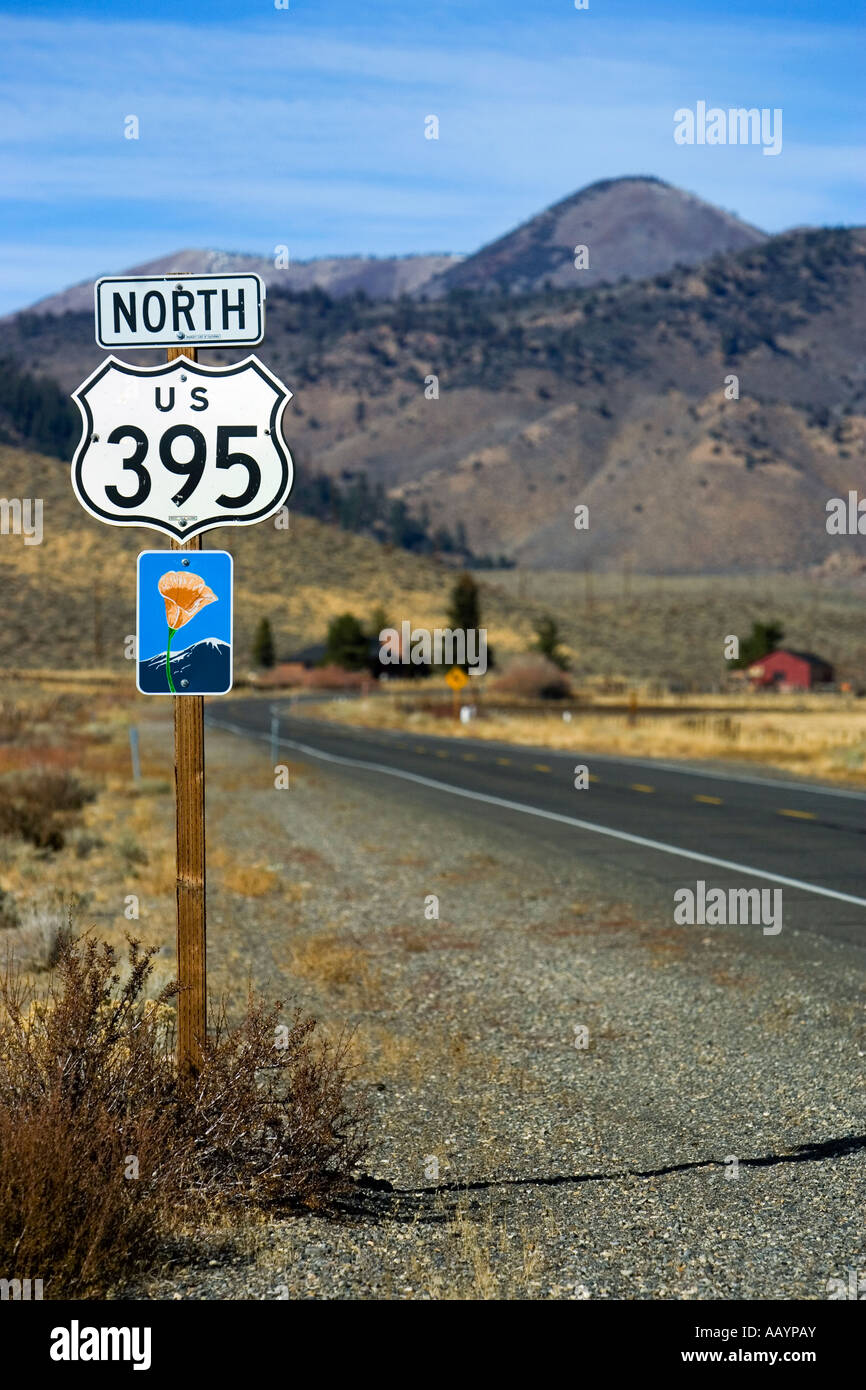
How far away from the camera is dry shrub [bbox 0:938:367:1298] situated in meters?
4.36

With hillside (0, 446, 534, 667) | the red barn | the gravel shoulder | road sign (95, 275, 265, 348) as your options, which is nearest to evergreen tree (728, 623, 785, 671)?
the red barn

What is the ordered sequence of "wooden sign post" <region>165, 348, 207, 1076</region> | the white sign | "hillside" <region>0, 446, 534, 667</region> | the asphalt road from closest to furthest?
"wooden sign post" <region>165, 348, 207, 1076</region> → the white sign → the asphalt road → "hillside" <region>0, 446, 534, 667</region>

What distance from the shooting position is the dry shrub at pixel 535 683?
68.9m

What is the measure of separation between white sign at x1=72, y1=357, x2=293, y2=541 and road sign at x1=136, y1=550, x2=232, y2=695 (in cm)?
16

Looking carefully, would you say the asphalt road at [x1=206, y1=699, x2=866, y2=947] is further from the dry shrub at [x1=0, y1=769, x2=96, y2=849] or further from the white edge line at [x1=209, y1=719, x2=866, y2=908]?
the dry shrub at [x1=0, y1=769, x2=96, y2=849]

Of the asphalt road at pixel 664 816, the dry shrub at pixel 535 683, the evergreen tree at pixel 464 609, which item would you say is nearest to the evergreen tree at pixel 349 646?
the evergreen tree at pixel 464 609

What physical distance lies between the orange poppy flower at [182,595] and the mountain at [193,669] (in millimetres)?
124

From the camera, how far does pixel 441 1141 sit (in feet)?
19.9

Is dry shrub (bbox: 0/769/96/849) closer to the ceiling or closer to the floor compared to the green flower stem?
closer to the floor
